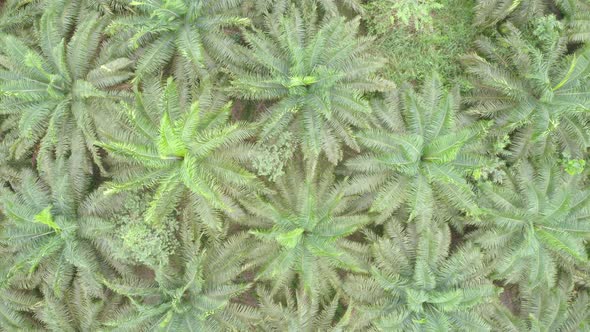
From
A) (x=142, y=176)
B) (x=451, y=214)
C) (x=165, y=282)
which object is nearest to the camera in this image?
(x=142, y=176)

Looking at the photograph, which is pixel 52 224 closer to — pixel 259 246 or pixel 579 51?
pixel 259 246

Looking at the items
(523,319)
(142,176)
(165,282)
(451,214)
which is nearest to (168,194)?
(142,176)

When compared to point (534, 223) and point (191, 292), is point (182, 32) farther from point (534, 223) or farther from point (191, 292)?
point (534, 223)

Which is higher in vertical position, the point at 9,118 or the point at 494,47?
the point at 494,47

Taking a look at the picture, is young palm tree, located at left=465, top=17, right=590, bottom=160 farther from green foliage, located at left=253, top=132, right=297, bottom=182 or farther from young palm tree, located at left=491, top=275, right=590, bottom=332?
green foliage, located at left=253, top=132, right=297, bottom=182

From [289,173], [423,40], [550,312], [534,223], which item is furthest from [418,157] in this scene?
[550,312]

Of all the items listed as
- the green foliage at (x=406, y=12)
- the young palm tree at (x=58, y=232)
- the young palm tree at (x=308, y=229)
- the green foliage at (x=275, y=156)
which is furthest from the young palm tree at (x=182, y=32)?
the green foliage at (x=406, y=12)
